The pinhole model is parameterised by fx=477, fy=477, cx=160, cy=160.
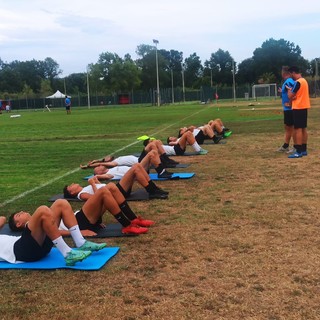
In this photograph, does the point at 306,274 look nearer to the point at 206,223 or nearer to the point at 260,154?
the point at 206,223

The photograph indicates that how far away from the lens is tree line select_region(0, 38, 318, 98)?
9150cm

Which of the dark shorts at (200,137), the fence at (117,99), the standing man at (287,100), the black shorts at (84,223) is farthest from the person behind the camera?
the fence at (117,99)

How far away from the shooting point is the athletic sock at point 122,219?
5.53 meters

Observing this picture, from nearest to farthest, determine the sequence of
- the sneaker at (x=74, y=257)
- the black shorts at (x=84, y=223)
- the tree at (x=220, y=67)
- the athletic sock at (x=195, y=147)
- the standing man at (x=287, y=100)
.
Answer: the sneaker at (x=74, y=257) → the black shorts at (x=84, y=223) → the standing man at (x=287, y=100) → the athletic sock at (x=195, y=147) → the tree at (x=220, y=67)

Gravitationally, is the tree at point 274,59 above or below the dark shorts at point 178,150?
above

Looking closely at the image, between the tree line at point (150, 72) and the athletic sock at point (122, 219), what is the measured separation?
267 feet

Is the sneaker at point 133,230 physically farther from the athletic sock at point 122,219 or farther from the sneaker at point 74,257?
the sneaker at point 74,257

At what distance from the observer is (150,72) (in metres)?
103

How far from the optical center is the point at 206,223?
576 cm

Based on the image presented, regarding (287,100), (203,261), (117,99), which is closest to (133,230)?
(203,261)

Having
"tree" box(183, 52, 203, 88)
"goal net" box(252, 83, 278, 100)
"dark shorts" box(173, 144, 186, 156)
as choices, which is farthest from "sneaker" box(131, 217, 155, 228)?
"tree" box(183, 52, 203, 88)

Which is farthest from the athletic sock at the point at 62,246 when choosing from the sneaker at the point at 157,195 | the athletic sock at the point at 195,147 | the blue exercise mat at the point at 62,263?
the athletic sock at the point at 195,147

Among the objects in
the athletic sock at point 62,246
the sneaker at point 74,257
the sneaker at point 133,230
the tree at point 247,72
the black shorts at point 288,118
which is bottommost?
the sneaker at point 133,230

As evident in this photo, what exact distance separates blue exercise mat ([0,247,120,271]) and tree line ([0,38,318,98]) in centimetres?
8198
